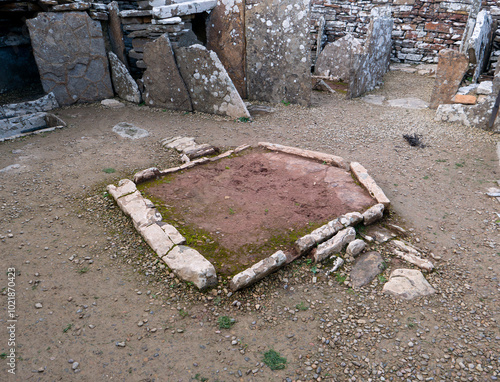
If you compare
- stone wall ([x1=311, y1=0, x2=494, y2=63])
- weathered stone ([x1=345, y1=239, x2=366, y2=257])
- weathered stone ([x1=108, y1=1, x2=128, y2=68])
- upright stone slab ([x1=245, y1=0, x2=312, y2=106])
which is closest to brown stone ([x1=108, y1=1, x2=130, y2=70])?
weathered stone ([x1=108, y1=1, x2=128, y2=68])

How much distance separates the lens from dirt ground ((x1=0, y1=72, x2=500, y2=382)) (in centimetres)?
253

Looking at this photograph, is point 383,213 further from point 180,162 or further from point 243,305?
point 180,162

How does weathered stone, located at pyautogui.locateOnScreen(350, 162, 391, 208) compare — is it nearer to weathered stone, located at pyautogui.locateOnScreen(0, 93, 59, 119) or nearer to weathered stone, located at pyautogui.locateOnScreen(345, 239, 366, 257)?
weathered stone, located at pyautogui.locateOnScreen(345, 239, 366, 257)

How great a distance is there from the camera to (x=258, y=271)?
10.4ft

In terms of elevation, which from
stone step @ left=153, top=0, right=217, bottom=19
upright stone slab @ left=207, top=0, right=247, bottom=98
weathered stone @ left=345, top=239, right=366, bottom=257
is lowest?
weathered stone @ left=345, top=239, right=366, bottom=257

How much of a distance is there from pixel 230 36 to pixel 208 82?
60.9 inches

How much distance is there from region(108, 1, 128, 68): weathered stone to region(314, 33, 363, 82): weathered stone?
514 cm

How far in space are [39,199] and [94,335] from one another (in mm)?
2391

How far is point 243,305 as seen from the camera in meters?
3.02

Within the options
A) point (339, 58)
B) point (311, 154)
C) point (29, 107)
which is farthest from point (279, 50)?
point (29, 107)

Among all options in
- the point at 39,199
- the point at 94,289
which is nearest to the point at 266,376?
the point at 94,289

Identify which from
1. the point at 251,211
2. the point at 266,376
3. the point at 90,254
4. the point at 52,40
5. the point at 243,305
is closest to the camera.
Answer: the point at 266,376

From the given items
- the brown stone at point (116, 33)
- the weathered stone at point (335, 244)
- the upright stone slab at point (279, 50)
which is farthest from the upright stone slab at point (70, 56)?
the weathered stone at point (335, 244)

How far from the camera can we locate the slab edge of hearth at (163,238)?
3.12 meters
